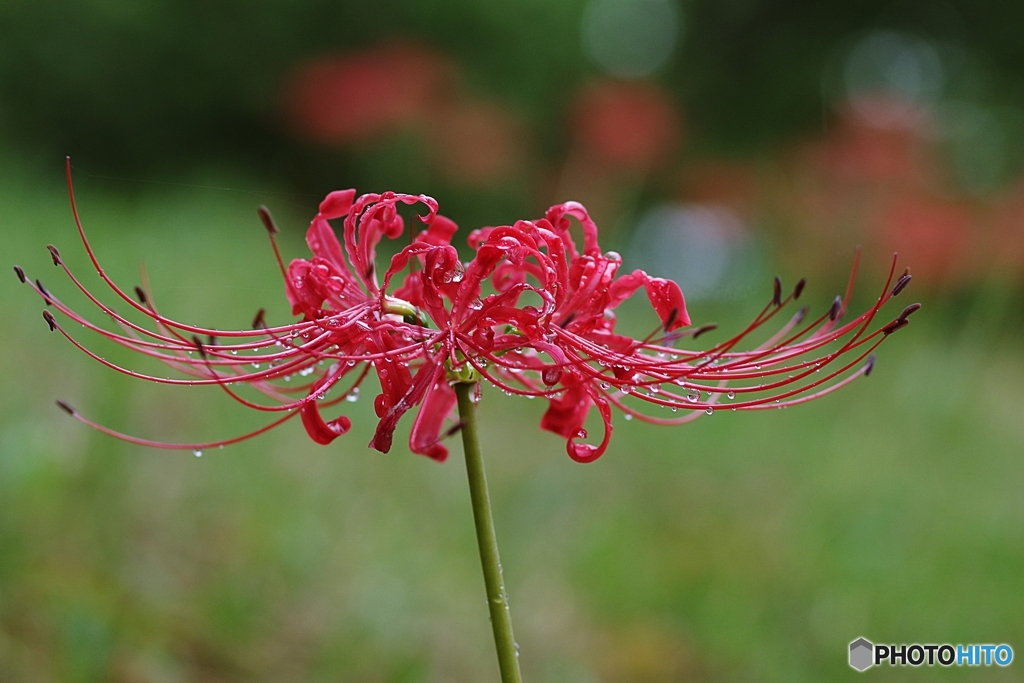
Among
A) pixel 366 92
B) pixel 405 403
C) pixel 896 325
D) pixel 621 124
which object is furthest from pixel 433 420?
pixel 621 124

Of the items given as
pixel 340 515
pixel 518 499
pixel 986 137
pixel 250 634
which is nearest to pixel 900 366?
pixel 518 499

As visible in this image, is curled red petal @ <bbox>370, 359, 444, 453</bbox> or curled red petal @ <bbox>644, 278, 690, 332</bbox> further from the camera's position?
curled red petal @ <bbox>644, 278, 690, 332</bbox>

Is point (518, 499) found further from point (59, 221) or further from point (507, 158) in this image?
point (507, 158)

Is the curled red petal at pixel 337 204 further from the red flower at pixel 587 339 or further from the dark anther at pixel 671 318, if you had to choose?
the dark anther at pixel 671 318

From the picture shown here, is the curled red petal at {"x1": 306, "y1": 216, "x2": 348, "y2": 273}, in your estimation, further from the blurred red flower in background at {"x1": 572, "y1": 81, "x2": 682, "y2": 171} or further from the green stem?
the blurred red flower in background at {"x1": 572, "y1": 81, "x2": 682, "y2": 171}

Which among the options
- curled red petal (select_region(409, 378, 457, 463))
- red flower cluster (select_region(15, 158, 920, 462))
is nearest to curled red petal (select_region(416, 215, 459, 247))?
red flower cluster (select_region(15, 158, 920, 462))

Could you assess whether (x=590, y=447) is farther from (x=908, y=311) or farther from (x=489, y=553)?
(x=908, y=311)
